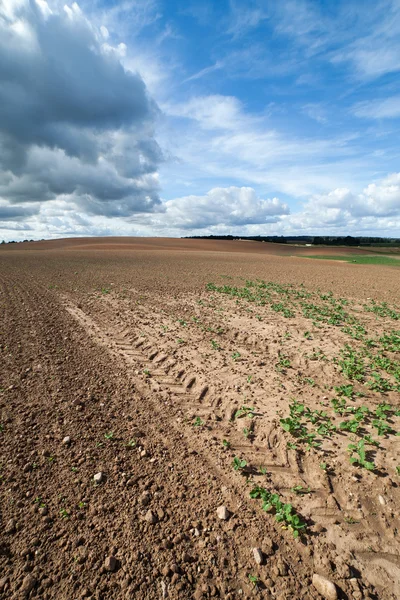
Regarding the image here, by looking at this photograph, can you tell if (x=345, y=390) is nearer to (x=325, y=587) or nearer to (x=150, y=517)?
(x=325, y=587)

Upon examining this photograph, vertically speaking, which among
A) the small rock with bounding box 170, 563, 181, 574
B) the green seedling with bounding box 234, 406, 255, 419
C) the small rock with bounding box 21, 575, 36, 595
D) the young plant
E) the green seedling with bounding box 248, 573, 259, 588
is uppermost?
the young plant

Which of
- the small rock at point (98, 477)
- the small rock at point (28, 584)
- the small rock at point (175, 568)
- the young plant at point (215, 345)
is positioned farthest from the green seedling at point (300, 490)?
the young plant at point (215, 345)

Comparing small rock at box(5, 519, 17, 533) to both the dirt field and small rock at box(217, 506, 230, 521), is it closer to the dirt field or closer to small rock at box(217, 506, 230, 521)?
the dirt field

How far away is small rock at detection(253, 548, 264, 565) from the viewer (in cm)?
305

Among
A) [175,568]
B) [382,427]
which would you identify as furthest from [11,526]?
[382,427]

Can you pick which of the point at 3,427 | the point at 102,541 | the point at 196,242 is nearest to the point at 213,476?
the point at 102,541

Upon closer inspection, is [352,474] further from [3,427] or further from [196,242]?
Answer: [196,242]

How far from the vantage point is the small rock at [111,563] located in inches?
116

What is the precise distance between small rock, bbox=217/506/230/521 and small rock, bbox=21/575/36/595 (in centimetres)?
192

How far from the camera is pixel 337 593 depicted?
281 cm

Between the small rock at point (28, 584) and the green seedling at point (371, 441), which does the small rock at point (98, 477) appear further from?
the green seedling at point (371, 441)

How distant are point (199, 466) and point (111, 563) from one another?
154 cm

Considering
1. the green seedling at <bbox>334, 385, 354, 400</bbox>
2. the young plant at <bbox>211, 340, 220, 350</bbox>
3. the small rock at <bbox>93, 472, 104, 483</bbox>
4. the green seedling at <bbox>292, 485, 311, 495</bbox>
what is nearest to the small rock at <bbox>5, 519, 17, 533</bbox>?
the small rock at <bbox>93, 472, 104, 483</bbox>

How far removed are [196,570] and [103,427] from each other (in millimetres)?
2645
